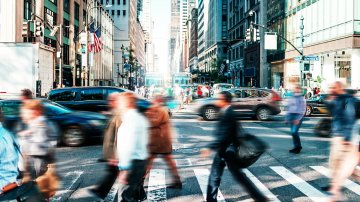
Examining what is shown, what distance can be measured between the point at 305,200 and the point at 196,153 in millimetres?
4976

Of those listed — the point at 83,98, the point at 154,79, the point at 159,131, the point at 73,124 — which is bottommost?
the point at 73,124

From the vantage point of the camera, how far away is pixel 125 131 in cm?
521

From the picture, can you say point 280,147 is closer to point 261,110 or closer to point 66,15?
point 261,110

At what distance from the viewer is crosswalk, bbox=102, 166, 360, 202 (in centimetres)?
686

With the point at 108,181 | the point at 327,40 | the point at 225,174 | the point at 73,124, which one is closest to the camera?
the point at 108,181

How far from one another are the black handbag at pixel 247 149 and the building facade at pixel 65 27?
94.7ft

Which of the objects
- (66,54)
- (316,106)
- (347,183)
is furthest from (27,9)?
(347,183)

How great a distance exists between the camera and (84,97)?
1762 centimetres

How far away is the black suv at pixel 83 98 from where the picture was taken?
1753cm

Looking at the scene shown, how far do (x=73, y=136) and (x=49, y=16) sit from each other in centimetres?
3710

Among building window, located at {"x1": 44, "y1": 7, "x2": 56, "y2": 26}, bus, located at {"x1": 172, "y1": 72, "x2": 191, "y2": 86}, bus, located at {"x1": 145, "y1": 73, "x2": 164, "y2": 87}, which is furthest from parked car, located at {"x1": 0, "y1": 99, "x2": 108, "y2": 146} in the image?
bus, located at {"x1": 172, "y1": 72, "x2": 191, "y2": 86}

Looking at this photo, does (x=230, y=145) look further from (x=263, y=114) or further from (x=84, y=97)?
(x=263, y=114)

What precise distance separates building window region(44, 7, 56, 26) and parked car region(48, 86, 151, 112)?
2889 cm

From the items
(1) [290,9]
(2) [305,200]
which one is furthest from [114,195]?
(1) [290,9]
